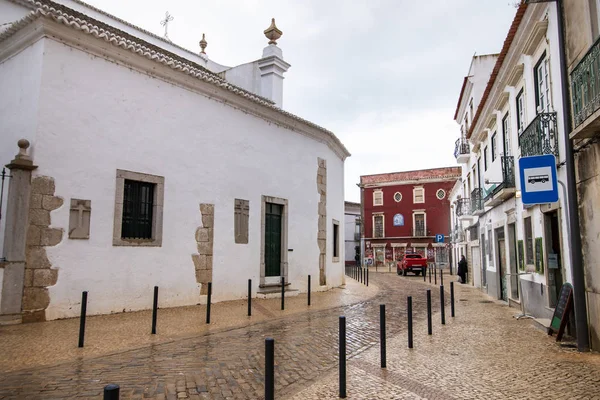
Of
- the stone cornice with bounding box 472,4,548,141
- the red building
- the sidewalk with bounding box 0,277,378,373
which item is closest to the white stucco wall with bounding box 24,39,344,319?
the sidewalk with bounding box 0,277,378,373

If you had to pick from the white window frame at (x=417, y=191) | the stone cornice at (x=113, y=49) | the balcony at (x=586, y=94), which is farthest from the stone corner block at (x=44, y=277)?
the white window frame at (x=417, y=191)

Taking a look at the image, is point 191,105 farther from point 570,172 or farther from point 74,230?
point 570,172

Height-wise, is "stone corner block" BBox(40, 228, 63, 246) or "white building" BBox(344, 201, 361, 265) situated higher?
"white building" BBox(344, 201, 361, 265)

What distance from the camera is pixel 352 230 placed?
4919 centimetres

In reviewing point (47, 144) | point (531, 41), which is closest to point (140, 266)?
point (47, 144)

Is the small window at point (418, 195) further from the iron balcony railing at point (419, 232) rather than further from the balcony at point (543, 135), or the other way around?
the balcony at point (543, 135)

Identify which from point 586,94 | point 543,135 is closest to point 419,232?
point 543,135

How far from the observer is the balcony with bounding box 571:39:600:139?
5.52 m

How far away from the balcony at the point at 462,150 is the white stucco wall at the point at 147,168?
9.35m

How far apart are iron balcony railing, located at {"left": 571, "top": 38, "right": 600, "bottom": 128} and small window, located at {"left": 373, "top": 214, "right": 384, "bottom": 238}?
3698 centimetres

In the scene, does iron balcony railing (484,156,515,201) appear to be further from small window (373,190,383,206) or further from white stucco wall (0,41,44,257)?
small window (373,190,383,206)

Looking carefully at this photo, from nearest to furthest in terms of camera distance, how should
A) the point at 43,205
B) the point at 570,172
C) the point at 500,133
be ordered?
the point at 570,172 < the point at 43,205 < the point at 500,133

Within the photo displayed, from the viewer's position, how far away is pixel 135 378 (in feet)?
15.7

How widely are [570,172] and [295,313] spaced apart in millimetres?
6257
